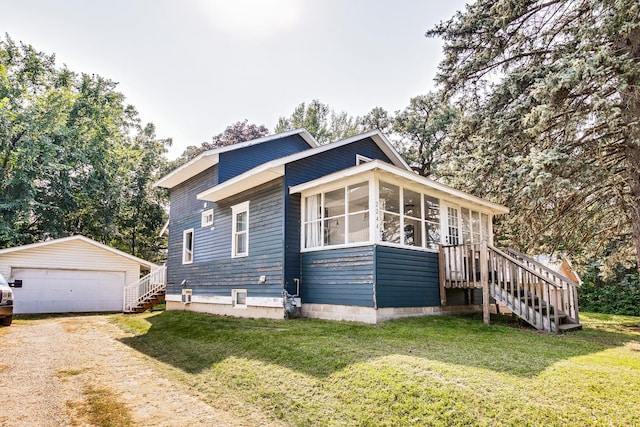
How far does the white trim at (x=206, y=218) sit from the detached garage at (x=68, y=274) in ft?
24.9

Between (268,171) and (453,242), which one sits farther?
(453,242)

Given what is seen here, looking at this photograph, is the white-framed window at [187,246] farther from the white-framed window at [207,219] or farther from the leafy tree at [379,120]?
the leafy tree at [379,120]

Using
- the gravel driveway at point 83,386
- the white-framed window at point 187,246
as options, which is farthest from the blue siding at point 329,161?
the white-framed window at point 187,246

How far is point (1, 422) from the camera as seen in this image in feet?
13.9

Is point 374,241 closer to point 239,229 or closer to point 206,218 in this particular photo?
point 239,229

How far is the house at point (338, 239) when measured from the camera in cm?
898

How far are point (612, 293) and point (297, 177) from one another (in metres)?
16.2

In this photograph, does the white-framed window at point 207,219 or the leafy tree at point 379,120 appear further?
the leafy tree at point 379,120

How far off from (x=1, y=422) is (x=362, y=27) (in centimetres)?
1207

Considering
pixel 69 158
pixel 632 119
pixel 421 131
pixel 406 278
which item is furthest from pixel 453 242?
pixel 69 158

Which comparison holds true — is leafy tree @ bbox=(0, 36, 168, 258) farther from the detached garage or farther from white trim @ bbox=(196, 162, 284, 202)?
white trim @ bbox=(196, 162, 284, 202)

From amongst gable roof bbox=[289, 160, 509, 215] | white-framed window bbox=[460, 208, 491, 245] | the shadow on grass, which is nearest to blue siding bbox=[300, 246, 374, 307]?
the shadow on grass

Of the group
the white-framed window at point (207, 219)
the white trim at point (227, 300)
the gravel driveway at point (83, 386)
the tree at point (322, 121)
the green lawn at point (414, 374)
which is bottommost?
the gravel driveway at point (83, 386)

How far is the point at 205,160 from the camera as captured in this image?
44.4 ft
